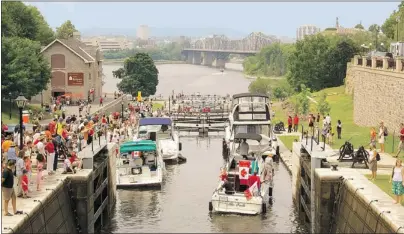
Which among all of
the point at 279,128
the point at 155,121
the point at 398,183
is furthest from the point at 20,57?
the point at 398,183

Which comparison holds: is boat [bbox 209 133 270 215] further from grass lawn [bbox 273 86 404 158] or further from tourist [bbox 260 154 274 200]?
grass lawn [bbox 273 86 404 158]

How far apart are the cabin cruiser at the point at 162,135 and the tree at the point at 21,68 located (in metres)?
20.0

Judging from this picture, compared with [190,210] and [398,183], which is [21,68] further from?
[398,183]

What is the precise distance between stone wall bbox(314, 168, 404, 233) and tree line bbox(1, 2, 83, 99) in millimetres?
44163

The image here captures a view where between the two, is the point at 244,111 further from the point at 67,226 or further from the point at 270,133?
the point at 67,226

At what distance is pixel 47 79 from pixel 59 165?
155 ft

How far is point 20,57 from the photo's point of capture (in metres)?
70.9

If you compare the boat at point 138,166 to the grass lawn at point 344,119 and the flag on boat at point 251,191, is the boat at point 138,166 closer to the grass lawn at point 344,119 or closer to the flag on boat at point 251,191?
the flag on boat at point 251,191

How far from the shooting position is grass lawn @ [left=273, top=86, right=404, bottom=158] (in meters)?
45.6

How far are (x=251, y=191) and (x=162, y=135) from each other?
68.2 ft

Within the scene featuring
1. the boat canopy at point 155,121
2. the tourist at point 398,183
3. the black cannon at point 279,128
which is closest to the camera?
the tourist at point 398,183

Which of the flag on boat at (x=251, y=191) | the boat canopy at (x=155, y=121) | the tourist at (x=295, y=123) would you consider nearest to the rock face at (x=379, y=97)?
the tourist at (x=295, y=123)

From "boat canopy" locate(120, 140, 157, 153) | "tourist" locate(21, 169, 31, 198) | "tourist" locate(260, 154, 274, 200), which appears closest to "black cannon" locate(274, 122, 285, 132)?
"boat canopy" locate(120, 140, 157, 153)

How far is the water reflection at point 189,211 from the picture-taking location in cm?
3228
